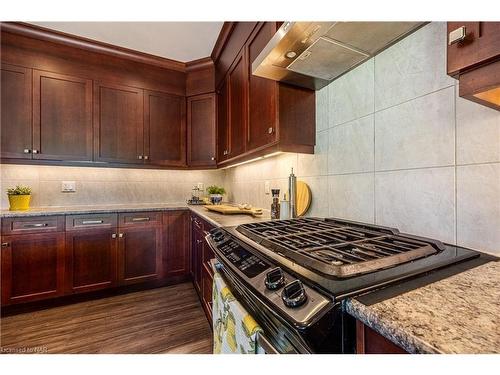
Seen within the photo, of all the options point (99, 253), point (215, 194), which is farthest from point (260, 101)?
point (99, 253)

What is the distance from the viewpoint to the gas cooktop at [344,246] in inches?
22.7

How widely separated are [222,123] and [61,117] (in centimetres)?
158

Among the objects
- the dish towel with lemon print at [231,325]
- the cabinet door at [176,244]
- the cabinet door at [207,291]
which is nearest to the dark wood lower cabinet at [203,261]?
the cabinet door at [207,291]

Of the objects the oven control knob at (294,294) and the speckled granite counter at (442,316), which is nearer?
the speckled granite counter at (442,316)

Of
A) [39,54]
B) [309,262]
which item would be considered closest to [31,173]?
[39,54]

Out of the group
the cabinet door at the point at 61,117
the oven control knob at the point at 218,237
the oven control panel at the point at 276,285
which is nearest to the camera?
the oven control panel at the point at 276,285

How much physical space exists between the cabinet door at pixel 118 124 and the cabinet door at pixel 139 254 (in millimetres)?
813

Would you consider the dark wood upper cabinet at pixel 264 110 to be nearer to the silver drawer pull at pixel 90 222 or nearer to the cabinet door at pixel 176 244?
the cabinet door at pixel 176 244

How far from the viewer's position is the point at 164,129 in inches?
107

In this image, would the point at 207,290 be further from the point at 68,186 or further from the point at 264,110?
the point at 68,186

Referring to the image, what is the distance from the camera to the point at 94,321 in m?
1.80

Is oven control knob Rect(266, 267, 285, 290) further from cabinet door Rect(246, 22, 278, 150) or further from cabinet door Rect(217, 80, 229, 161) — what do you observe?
cabinet door Rect(217, 80, 229, 161)

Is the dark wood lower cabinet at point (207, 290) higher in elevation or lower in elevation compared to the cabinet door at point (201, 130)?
lower

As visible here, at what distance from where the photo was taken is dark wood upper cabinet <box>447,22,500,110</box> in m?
0.50
